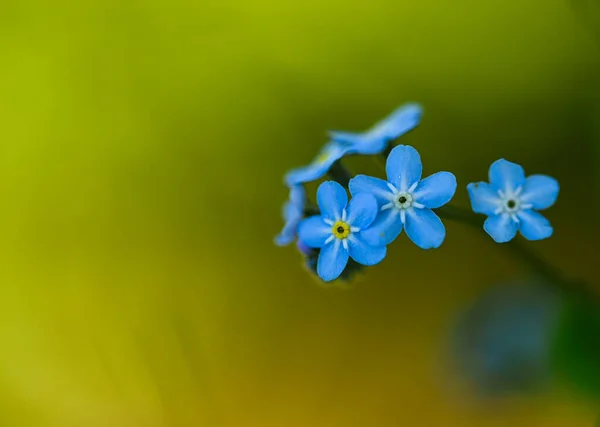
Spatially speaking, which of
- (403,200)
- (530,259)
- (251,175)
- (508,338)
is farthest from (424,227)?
(251,175)

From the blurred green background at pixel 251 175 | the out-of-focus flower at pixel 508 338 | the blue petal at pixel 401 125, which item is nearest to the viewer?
the blue petal at pixel 401 125

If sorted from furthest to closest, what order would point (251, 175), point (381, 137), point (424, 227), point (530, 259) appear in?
point (251, 175) → point (530, 259) → point (381, 137) → point (424, 227)

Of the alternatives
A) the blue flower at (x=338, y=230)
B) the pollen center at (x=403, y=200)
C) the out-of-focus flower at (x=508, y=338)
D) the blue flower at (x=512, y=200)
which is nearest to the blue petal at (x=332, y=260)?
the blue flower at (x=338, y=230)

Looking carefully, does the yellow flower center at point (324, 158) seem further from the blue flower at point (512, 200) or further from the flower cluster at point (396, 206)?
the blue flower at point (512, 200)

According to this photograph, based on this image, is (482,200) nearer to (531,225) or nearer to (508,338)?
(531,225)

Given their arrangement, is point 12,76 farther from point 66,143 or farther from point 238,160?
point 238,160

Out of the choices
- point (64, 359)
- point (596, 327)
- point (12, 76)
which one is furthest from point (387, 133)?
point (12, 76)
